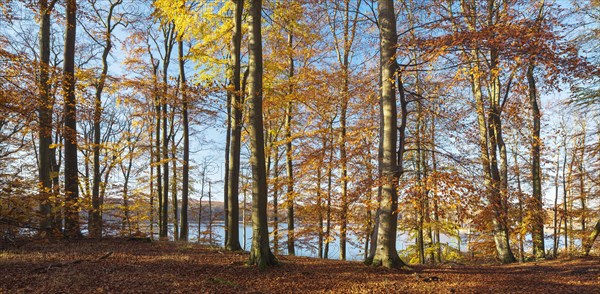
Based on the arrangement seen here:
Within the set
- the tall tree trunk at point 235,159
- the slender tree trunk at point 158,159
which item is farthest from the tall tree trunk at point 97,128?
the tall tree trunk at point 235,159

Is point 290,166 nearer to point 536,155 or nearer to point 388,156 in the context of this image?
point 388,156

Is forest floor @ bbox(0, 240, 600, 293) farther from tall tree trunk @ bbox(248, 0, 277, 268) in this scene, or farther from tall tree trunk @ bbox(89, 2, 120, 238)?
tall tree trunk @ bbox(89, 2, 120, 238)

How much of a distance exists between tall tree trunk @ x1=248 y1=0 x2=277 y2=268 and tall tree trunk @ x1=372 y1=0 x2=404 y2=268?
245 cm

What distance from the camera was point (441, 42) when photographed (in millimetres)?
6543

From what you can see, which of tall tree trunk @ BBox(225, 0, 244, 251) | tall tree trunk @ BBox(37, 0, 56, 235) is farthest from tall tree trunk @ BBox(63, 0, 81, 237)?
tall tree trunk @ BBox(225, 0, 244, 251)

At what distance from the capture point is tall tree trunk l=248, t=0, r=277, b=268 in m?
6.71

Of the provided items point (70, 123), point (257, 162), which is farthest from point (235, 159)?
point (70, 123)

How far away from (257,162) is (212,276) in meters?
2.27

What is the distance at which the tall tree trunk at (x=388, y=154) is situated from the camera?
23.9ft

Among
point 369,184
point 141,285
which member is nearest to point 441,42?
point 369,184

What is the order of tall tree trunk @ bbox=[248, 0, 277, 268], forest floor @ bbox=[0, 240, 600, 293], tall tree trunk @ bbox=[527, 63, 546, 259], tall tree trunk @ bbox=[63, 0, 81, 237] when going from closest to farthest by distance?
forest floor @ bbox=[0, 240, 600, 293] < tall tree trunk @ bbox=[248, 0, 277, 268] < tall tree trunk @ bbox=[63, 0, 81, 237] < tall tree trunk @ bbox=[527, 63, 546, 259]

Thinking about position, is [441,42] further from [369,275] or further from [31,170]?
[31,170]

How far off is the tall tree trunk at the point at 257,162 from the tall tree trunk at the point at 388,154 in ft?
8.04

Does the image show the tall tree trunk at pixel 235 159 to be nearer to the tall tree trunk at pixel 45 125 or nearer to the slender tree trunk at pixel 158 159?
the tall tree trunk at pixel 45 125
